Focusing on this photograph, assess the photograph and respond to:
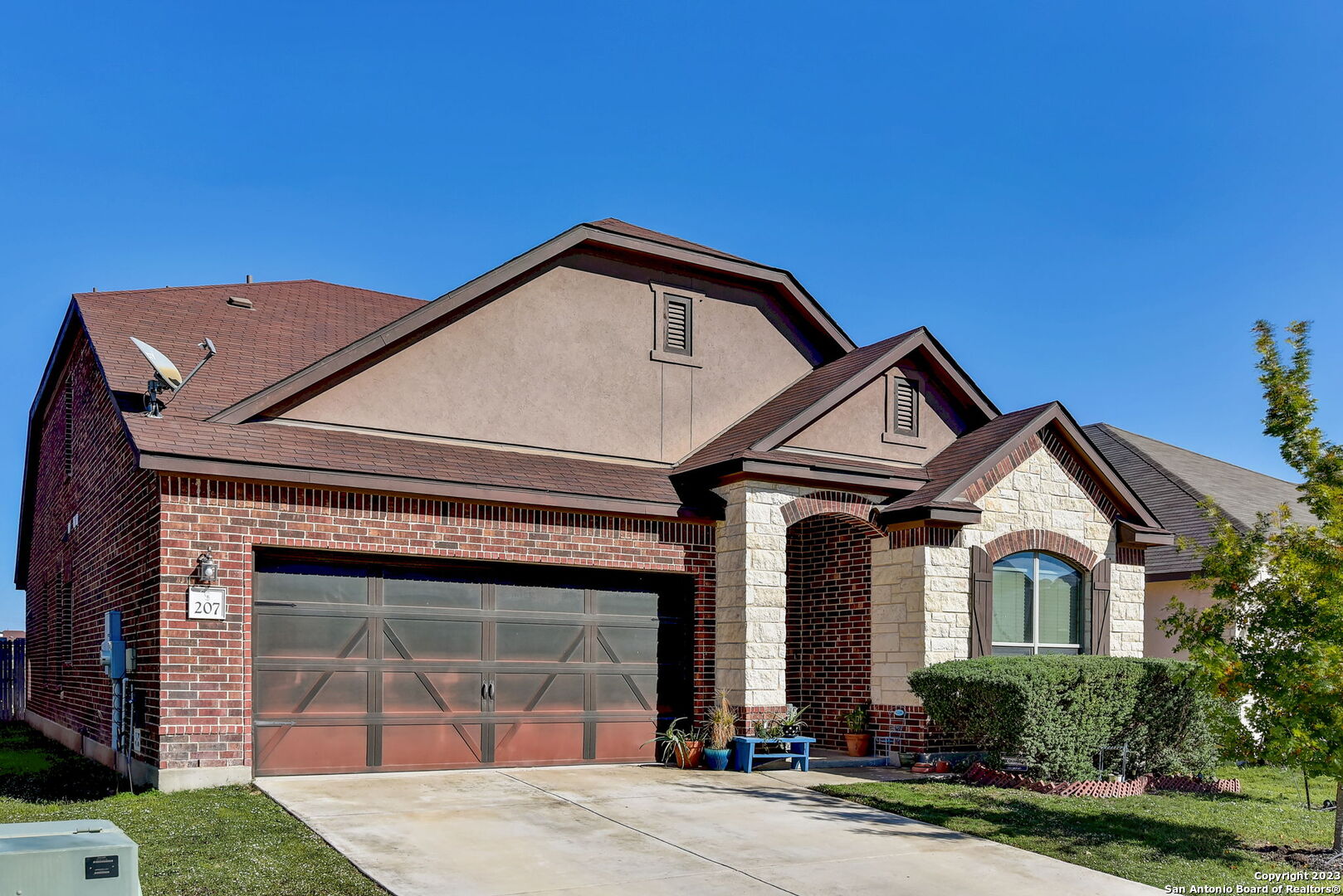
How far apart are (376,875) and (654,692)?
720 centimetres

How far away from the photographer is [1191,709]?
13.6 metres

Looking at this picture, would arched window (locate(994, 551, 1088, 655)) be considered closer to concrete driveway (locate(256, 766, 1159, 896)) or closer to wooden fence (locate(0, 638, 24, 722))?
concrete driveway (locate(256, 766, 1159, 896))

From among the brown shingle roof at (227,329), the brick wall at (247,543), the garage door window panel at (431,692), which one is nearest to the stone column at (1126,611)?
the brick wall at (247,543)

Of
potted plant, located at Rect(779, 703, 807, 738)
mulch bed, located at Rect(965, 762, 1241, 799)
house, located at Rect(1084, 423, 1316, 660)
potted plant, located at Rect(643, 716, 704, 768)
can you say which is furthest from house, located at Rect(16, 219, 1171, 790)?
house, located at Rect(1084, 423, 1316, 660)

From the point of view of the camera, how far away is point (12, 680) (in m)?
25.2

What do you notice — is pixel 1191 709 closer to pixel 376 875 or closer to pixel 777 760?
pixel 777 760

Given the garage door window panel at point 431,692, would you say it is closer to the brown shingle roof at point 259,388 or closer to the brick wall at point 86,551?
the brown shingle roof at point 259,388

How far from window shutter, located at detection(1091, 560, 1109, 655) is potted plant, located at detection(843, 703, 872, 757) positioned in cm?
355

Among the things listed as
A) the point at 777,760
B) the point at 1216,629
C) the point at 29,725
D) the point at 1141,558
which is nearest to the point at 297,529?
the point at 777,760

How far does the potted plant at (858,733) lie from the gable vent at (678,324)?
564 cm

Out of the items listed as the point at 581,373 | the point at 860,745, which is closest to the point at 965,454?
the point at 860,745

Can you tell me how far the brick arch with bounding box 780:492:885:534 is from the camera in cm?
1515

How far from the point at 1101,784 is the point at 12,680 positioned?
2286 centimetres

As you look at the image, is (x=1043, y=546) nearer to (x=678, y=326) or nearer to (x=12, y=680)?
(x=678, y=326)
